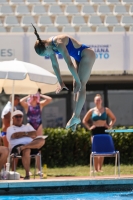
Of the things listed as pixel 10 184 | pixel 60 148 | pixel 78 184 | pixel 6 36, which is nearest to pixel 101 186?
pixel 78 184

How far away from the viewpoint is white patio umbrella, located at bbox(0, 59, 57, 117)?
8352mm

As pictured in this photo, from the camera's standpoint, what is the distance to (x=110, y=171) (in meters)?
10.1

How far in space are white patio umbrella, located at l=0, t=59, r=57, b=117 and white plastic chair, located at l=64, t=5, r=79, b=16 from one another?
25.0 feet

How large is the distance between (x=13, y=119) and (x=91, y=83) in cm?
756

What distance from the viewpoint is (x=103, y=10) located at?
671 inches

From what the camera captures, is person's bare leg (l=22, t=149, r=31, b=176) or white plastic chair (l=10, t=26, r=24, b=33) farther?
white plastic chair (l=10, t=26, r=24, b=33)

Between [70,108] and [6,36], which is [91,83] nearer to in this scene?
[70,108]

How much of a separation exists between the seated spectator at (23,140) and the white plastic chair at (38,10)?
8.76 m

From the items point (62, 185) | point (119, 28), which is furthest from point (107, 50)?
point (62, 185)

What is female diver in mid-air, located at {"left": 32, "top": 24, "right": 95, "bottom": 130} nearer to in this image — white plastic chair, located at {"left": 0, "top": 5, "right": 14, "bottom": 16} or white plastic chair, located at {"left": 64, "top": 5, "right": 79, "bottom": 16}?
white plastic chair, located at {"left": 64, "top": 5, "right": 79, "bottom": 16}

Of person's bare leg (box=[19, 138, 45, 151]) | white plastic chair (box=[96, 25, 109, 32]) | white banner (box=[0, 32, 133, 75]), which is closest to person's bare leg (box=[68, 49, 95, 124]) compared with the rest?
person's bare leg (box=[19, 138, 45, 151])

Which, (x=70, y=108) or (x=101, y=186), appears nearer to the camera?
(x=101, y=186)

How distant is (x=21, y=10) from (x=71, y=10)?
184cm

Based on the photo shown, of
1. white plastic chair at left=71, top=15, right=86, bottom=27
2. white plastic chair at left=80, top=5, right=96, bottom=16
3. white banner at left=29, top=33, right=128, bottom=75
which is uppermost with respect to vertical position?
white plastic chair at left=80, top=5, right=96, bottom=16
